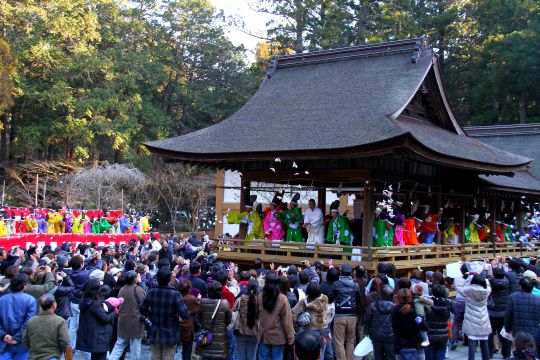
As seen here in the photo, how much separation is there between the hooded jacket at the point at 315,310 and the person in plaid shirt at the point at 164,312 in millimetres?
1420

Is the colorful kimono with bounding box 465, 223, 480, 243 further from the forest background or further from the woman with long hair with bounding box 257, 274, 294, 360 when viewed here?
the forest background

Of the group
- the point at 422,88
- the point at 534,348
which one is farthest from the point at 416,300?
the point at 422,88

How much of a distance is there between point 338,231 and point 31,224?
1836cm

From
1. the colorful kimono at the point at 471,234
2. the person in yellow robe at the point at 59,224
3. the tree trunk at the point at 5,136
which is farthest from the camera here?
the tree trunk at the point at 5,136

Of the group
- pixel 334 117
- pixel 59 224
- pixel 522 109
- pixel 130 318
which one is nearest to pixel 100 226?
pixel 59 224

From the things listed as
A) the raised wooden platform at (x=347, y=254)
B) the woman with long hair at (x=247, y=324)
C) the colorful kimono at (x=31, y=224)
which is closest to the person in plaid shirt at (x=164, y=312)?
the woman with long hair at (x=247, y=324)

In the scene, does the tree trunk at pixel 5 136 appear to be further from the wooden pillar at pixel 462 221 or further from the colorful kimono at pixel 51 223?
the wooden pillar at pixel 462 221

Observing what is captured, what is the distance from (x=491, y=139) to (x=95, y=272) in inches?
953

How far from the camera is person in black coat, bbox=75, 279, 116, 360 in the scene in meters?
A: 7.45

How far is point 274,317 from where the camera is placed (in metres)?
7.17

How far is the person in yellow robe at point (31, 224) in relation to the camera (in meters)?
27.2

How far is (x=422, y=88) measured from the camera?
55.0 feet

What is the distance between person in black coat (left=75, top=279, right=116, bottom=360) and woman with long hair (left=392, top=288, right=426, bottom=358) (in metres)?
3.60

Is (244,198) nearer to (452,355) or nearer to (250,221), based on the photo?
(250,221)
